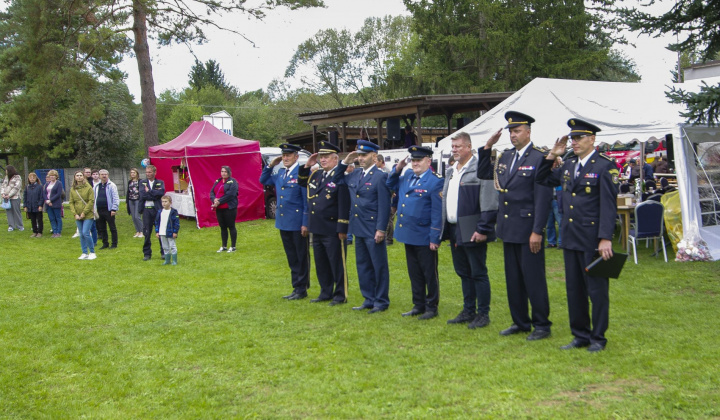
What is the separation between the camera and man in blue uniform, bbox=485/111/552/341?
5785 mm

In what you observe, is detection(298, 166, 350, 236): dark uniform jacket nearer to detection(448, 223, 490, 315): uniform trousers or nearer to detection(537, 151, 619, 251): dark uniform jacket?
detection(448, 223, 490, 315): uniform trousers

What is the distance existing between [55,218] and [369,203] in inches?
511

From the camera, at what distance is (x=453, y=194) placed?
6664mm

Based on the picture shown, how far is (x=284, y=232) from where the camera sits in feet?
28.2

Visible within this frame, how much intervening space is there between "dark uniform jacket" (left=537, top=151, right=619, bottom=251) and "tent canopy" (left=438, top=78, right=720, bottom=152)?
6223 millimetres

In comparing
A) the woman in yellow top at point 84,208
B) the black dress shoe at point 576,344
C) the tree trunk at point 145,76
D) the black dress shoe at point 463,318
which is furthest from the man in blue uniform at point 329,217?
the tree trunk at point 145,76

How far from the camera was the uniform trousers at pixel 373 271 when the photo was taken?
7.47m

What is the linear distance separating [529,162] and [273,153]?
17856 millimetres

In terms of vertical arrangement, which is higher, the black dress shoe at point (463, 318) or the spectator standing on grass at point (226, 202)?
the spectator standing on grass at point (226, 202)

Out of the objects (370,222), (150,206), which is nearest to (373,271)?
(370,222)

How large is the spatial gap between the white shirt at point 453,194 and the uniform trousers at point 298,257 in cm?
244

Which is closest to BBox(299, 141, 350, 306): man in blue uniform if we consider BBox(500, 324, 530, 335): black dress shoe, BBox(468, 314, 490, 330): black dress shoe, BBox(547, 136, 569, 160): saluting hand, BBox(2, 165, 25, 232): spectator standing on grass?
BBox(468, 314, 490, 330): black dress shoe

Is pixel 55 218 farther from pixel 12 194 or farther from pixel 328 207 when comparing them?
pixel 328 207

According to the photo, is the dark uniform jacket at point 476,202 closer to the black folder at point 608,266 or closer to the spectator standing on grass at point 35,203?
Result: the black folder at point 608,266
